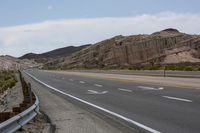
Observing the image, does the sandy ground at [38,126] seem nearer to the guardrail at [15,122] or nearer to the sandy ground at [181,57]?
the guardrail at [15,122]

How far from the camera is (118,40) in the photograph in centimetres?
13262

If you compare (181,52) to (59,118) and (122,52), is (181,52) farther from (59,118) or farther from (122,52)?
(59,118)

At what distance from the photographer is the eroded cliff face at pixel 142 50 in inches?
3664

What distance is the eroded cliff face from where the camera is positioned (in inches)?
3664

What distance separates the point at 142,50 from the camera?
362 ft

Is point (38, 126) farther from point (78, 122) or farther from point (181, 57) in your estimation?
point (181, 57)

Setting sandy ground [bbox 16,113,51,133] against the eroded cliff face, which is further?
the eroded cliff face

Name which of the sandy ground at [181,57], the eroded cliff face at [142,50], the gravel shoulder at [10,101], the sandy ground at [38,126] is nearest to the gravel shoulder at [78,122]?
the sandy ground at [38,126]

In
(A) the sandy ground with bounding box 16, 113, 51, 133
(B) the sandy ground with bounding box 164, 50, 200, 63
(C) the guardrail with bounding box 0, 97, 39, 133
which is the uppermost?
(B) the sandy ground with bounding box 164, 50, 200, 63

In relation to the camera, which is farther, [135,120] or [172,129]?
[135,120]

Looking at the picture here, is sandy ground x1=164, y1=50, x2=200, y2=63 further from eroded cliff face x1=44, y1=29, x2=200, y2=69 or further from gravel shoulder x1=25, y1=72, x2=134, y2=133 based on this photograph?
gravel shoulder x1=25, y1=72, x2=134, y2=133

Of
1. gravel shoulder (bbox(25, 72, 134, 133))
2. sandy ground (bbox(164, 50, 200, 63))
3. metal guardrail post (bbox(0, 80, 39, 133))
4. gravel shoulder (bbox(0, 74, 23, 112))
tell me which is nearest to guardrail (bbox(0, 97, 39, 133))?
A: metal guardrail post (bbox(0, 80, 39, 133))

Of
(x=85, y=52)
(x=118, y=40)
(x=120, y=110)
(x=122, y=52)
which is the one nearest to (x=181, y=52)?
(x=122, y=52)

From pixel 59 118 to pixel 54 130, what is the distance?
2.86 meters
